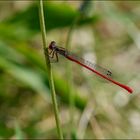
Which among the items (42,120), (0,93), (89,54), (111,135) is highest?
(89,54)

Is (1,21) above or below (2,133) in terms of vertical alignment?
above

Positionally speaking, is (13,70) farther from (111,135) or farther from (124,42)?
(124,42)

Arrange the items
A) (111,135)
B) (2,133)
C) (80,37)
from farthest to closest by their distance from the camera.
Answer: (80,37), (111,135), (2,133)

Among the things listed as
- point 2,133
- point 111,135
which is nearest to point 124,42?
point 111,135

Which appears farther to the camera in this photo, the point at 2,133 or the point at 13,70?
the point at 13,70

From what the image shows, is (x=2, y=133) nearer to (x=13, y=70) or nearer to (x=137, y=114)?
(x=13, y=70)

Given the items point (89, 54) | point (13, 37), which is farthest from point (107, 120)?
point (13, 37)

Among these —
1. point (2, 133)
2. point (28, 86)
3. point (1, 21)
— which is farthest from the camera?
point (1, 21)
